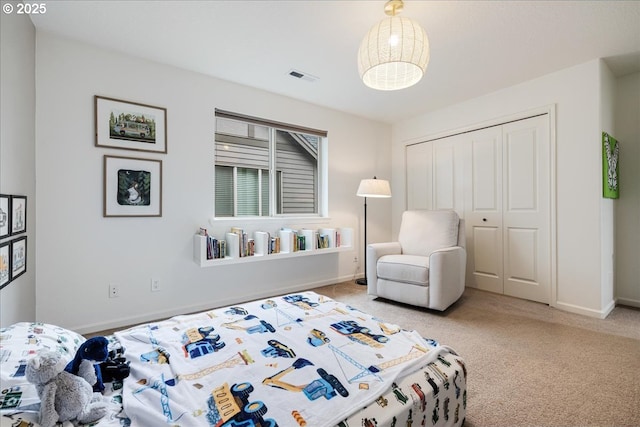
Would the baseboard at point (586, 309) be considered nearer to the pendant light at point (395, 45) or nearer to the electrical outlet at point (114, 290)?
the pendant light at point (395, 45)

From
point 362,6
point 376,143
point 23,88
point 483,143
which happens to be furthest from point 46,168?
point 483,143

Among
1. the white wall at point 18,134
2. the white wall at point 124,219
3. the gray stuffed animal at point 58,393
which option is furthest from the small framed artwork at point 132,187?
the gray stuffed animal at point 58,393

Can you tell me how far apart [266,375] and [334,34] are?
2.27m

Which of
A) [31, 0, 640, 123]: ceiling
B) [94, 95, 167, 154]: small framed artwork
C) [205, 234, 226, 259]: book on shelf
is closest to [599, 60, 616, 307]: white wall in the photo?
[31, 0, 640, 123]: ceiling

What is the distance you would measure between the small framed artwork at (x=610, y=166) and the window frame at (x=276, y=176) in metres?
2.71

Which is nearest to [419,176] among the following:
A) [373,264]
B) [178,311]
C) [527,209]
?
[527,209]

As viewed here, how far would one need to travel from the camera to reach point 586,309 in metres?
2.66

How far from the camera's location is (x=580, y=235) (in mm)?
2707

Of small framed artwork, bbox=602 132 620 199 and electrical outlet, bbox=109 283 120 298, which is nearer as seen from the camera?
electrical outlet, bbox=109 283 120 298

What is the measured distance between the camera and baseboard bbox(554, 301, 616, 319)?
2594 millimetres

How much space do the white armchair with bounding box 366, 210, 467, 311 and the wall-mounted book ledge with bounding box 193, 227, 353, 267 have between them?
1.83 ft

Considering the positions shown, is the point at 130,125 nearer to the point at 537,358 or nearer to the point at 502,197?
the point at 537,358

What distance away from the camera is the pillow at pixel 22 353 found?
0.78 metres

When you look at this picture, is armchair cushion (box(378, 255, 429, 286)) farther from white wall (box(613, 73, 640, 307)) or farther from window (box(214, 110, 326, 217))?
white wall (box(613, 73, 640, 307))
